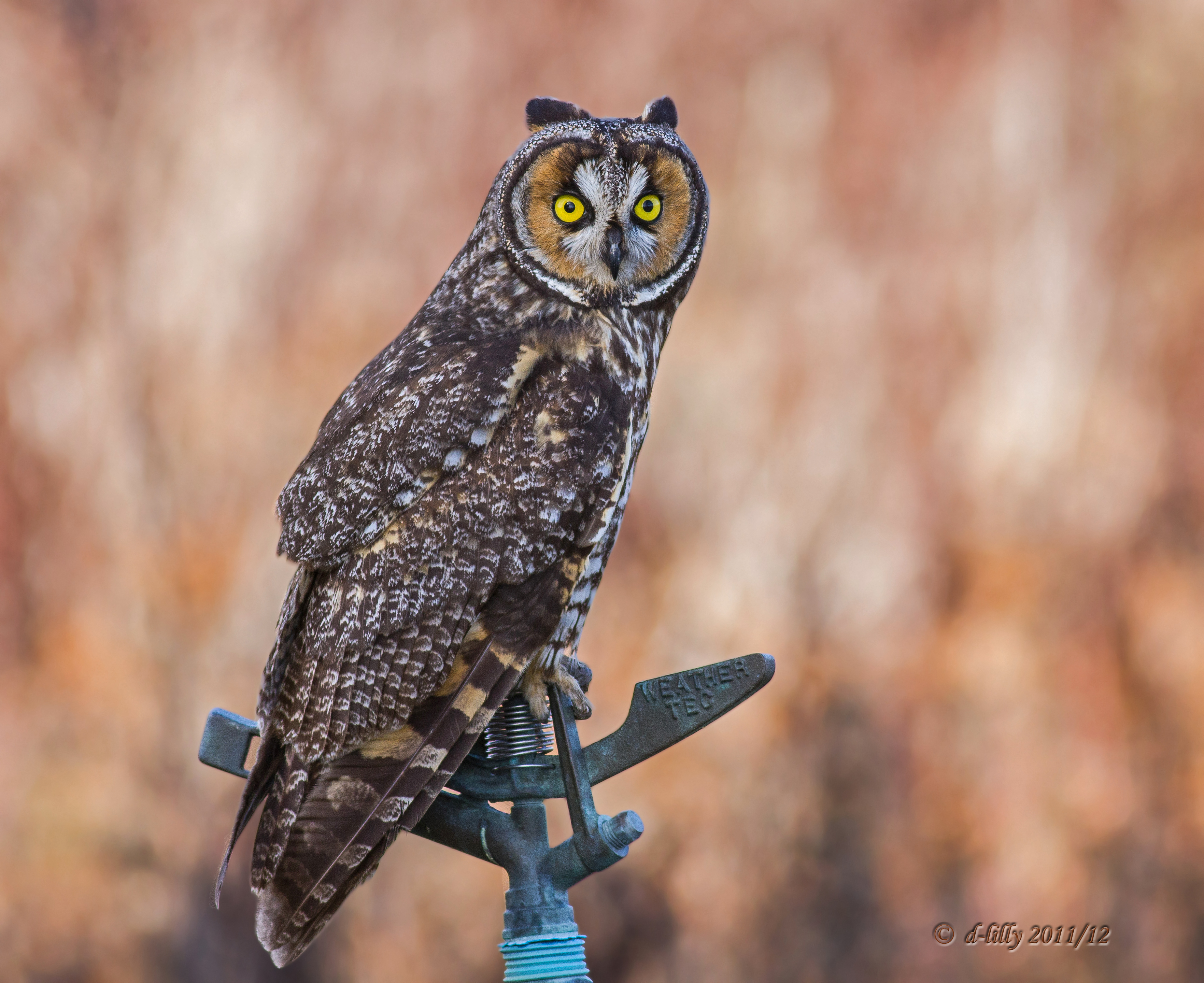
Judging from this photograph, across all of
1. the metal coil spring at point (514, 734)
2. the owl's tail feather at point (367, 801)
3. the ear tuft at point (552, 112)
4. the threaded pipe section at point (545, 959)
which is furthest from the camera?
the ear tuft at point (552, 112)

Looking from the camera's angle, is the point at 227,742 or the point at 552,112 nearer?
the point at 227,742

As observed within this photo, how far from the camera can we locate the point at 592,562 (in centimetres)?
199

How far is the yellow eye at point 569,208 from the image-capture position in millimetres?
2037

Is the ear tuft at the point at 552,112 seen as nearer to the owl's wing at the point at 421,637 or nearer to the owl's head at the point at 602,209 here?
the owl's head at the point at 602,209

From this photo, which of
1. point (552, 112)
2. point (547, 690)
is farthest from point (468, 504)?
point (552, 112)

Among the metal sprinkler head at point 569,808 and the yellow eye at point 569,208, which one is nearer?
the metal sprinkler head at point 569,808

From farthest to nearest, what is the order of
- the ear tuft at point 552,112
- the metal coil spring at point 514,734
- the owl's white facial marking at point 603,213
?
the ear tuft at point 552,112 → the owl's white facial marking at point 603,213 → the metal coil spring at point 514,734

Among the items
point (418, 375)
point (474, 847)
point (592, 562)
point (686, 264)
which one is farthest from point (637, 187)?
point (474, 847)

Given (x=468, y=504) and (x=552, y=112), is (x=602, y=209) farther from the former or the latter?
(x=468, y=504)

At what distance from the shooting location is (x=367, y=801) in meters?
1.71

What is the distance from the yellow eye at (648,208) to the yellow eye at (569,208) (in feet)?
0.33

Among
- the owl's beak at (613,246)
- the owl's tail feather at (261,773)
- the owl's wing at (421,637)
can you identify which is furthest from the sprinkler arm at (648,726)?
the owl's beak at (613,246)

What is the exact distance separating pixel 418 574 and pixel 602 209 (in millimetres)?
713

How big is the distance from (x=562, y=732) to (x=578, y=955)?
309 millimetres
